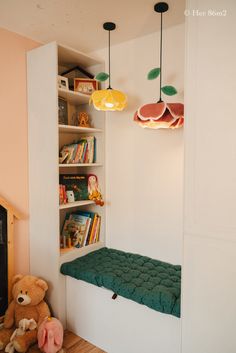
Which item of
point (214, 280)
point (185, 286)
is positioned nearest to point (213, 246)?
point (214, 280)

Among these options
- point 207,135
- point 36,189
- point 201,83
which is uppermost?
point 201,83

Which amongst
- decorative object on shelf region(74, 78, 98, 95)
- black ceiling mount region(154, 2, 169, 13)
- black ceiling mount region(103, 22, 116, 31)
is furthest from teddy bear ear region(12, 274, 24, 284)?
black ceiling mount region(154, 2, 169, 13)

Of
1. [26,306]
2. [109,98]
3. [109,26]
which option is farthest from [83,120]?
[26,306]

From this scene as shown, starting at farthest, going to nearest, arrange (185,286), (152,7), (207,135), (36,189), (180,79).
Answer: (36,189) → (180,79) → (152,7) → (185,286) → (207,135)

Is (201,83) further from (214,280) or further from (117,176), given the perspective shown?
(117,176)

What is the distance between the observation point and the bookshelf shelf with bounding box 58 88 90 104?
2199 mm

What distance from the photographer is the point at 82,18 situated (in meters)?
1.95

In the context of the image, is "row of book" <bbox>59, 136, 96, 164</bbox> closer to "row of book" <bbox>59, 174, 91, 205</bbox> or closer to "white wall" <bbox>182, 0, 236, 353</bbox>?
"row of book" <bbox>59, 174, 91, 205</bbox>

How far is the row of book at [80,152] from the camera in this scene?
7.65ft

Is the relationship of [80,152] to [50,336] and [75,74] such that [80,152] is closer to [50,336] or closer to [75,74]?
[75,74]

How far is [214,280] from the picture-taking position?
1370mm

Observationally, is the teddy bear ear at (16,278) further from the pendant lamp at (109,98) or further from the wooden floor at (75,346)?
the pendant lamp at (109,98)

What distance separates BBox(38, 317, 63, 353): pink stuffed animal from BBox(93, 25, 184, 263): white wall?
0.86 meters

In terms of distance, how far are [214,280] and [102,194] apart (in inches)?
55.1
